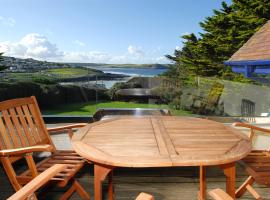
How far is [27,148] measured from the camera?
1.91m

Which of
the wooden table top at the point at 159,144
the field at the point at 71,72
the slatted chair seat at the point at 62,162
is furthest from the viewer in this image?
the field at the point at 71,72

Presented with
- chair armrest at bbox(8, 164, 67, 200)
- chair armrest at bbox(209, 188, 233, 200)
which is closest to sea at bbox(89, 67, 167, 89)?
chair armrest at bbox(8, 164, 67, 200)

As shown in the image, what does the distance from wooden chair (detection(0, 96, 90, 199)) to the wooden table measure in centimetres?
27

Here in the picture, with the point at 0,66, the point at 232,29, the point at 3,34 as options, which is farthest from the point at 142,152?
the point at 232,29

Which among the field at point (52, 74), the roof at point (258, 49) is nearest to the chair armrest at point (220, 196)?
the field at point (52, 74)

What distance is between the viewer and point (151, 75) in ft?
16.1

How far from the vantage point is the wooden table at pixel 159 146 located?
1630 millimetres

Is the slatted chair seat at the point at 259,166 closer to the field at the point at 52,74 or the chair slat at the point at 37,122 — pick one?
the chair slat at the point at 37,122

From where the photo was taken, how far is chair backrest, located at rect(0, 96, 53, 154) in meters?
2.20

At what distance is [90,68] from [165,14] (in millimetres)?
1902

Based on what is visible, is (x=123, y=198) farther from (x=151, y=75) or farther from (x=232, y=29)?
(x=232, y=29)

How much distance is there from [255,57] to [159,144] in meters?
4.61

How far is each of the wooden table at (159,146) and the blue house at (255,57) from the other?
3286mm

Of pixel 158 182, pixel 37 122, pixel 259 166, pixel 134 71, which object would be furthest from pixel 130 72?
pixel 259 166
